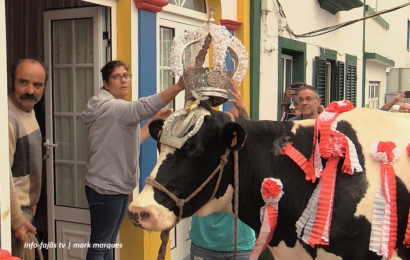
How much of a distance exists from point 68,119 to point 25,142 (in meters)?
1.13

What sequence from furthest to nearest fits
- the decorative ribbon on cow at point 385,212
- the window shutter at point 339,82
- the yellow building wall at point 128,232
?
the window shutter at point 339,82, the yellow building wall at point 128,232, the decorative ribbon on cow at point 385,212

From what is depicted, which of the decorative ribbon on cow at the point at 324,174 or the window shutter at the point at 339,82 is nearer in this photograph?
the decorative ribbon on cow at the point at 324,174

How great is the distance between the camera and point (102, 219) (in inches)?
148

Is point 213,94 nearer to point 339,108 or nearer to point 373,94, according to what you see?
point 339,108

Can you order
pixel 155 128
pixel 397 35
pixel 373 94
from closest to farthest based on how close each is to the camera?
pixel 155 128, pixel 373 94, pixel 397 35

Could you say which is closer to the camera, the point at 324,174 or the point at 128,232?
the point at 324,174

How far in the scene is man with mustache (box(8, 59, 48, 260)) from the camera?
3244 mm

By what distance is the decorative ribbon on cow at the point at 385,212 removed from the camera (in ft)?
7.35

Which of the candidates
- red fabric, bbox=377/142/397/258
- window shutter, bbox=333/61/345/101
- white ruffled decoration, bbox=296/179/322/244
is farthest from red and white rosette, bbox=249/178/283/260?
window shutter, bbox=333/61/345/101

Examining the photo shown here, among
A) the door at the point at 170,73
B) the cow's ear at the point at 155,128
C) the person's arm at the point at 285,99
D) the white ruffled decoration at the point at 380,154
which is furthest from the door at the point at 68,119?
the person's arm at the point at 285,99

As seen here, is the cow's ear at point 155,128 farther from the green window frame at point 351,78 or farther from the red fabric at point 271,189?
the green window frame at point 351,78

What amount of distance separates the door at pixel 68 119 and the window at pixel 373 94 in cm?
1193

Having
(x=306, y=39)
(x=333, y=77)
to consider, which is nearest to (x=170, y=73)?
(x=306, y=39)

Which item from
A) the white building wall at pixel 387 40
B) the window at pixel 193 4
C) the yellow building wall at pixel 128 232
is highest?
the white building wall at pixel 387 40
